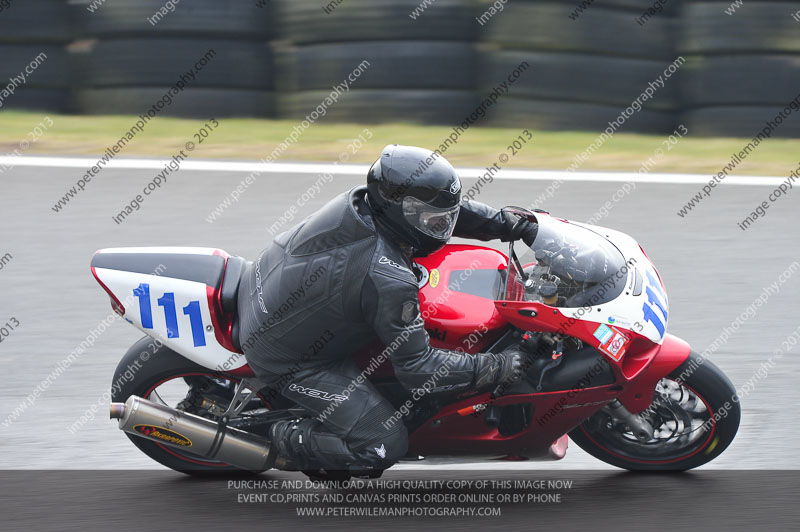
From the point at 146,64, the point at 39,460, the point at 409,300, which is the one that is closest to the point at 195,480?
the point at 39,460

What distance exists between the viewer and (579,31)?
29.1ft

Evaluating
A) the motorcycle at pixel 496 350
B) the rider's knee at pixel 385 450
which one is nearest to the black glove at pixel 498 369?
the motorcycle at pixel 496 350

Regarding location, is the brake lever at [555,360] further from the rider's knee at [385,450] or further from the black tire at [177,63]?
the black tire at [177,63]

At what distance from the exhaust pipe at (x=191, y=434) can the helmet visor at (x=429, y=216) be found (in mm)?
1079

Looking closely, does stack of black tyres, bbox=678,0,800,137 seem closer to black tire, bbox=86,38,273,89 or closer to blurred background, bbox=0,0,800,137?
blurred background, bbox=0,0,800,137

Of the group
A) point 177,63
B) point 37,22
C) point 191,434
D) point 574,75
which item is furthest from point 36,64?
point 191,434

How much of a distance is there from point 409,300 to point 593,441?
1180 mm

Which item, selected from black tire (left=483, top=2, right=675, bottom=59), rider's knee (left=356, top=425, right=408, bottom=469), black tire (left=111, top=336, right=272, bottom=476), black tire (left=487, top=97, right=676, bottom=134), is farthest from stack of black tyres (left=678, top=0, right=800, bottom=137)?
black tire (left=111, top=336, right=272, bottom=476)

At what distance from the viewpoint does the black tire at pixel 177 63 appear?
908cm

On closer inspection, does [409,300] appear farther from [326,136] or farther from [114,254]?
[326,136]

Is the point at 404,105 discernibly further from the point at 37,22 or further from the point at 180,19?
the point at 37,22

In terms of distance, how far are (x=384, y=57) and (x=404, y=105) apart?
45cm

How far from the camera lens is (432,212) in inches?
139

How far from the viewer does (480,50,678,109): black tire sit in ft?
29.4
